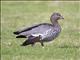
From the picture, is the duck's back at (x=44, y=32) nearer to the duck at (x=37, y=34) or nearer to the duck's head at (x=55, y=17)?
the duck at (x=37, y=34)

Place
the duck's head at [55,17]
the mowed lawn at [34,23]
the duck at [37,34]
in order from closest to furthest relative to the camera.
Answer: the mowed lawn at [34,23] → the duck at [37,34] → the duck's head at [55,17]

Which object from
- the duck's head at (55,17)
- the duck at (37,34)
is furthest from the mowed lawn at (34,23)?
the duck's head at (55,17)

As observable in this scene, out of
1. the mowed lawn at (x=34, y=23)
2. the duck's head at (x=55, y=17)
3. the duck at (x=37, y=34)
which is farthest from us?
the duck's head at (x=55, y=17)

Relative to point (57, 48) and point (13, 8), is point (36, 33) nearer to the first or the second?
point (57, 48)

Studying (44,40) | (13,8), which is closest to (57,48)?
(44,40)

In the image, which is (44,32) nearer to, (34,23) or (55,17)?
(55,17)

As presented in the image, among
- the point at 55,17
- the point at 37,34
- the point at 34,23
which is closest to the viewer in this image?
the point at 37,34

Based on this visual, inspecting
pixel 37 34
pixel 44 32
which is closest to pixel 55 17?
pixel 44 32

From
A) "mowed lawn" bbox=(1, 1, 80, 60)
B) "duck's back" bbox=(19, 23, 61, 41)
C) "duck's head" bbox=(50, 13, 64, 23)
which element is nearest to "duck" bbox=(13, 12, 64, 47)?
"duck's back" bbox=(19, 23, 61, 41)

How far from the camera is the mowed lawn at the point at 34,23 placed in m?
11.8

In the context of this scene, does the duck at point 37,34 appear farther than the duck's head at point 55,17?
No

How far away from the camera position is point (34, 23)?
20.2m

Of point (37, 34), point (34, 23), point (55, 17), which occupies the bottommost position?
point (34, 23)

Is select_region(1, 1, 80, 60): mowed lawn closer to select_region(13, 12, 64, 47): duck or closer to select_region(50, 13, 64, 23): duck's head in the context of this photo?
select_region(13, 12, 64, 47): duck
